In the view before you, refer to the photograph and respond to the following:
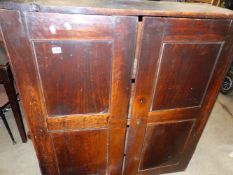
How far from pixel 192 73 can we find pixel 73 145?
0.75 meters

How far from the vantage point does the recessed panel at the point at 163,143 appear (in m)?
1.13

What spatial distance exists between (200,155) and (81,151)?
1.13 meters

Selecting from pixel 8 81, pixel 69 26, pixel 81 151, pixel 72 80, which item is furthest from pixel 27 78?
pixel 8 81

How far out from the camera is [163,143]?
120 centimetres

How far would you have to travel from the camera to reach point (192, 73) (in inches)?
37.7

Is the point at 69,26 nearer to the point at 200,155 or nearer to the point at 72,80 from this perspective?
the point at 72,80

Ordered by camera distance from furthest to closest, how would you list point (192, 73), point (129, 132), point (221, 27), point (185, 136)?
point (185, 136), point (129, 132), point (192, 73), point (221, 27)

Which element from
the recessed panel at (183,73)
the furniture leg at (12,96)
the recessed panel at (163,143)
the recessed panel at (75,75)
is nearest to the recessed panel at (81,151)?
the recessed panel at (75,75)

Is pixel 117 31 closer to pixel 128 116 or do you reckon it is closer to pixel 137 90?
pixel 137 90

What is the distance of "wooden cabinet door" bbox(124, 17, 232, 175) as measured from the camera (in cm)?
82

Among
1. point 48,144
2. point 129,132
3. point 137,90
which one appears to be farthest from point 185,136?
point 48,144

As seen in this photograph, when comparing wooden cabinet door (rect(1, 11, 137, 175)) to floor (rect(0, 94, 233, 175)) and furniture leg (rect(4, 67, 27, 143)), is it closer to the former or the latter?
floor (rect(0, 94, 233, 175))

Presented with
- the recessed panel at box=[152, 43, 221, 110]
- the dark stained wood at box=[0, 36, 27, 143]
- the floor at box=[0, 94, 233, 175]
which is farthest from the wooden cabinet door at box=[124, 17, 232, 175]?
the dark stained wood at box=[0, 36, 27, 143]

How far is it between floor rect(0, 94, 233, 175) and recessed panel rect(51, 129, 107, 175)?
1.48 feet
